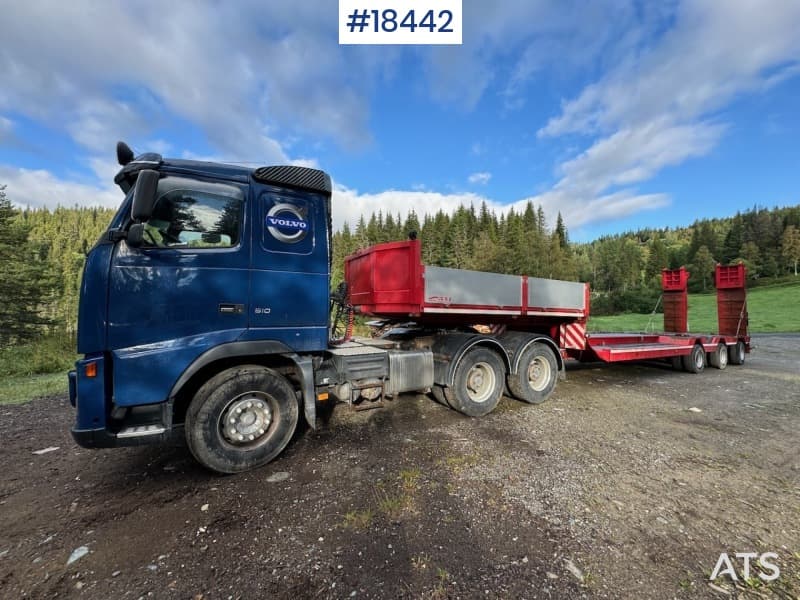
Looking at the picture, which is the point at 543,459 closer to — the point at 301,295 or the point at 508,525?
the point at 508,525

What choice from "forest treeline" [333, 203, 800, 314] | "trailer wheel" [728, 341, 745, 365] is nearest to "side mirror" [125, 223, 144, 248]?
"trailer wheel" [728, 341, 745, 365]

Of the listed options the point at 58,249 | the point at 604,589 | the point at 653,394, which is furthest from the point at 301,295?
the point at 58,249

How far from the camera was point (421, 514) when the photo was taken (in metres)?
2.91

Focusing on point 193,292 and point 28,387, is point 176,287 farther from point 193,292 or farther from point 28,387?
point 28,387

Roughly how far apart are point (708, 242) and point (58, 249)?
142226mm

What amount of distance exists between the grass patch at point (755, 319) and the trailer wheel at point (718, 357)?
13.4 meters

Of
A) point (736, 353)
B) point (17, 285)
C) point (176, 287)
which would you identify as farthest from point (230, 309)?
point (17, 285)

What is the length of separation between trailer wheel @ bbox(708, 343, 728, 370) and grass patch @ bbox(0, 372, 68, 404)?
1621 centimetres

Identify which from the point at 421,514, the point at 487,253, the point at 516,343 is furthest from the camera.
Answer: the point at 487,253

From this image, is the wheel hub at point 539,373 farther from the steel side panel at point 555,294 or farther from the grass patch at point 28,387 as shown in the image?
the grass patch at point 28,387

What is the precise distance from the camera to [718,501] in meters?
3.11

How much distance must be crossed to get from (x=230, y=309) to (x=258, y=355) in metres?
0.61

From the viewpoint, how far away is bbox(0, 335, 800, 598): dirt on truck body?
88.3 inches

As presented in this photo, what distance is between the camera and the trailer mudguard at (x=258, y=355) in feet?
11.2
